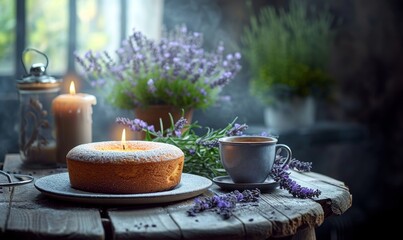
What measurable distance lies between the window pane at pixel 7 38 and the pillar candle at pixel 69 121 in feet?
4.68

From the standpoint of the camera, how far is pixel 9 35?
128 inches

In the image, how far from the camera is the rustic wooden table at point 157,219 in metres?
1.20

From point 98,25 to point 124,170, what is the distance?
207 cm

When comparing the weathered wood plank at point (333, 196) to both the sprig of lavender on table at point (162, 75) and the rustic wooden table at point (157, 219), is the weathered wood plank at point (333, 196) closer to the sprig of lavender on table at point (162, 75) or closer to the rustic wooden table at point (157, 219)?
the rustic wooden table at point (157, 219)

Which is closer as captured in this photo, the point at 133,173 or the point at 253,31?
the point at 133,173

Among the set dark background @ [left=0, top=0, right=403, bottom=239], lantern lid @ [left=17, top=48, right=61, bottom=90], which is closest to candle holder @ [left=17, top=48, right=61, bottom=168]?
lantern lid @ [left=17, top=48, right=61, bottom=90]

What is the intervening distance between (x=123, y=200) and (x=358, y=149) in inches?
115

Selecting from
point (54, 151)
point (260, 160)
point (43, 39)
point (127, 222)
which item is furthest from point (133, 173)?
point (43, 39)

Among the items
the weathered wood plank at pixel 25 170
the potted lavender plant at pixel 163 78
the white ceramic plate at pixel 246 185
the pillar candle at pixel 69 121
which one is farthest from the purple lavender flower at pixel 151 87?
the white ceramic plate at pixel 246 185

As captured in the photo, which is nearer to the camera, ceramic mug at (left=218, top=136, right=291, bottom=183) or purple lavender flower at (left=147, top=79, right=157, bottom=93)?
ceramic mug at (left=218, top=136, right=291, bottom=183)

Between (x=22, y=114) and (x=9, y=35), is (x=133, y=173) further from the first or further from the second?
(x=9, y=35)

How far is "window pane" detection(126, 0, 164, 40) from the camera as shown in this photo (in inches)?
130

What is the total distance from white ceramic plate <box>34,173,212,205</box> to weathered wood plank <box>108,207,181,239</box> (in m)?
0.02

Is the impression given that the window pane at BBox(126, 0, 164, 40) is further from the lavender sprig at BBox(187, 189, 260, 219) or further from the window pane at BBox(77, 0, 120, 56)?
the lavender sprig at BBox(187, 189, 260, 219)
